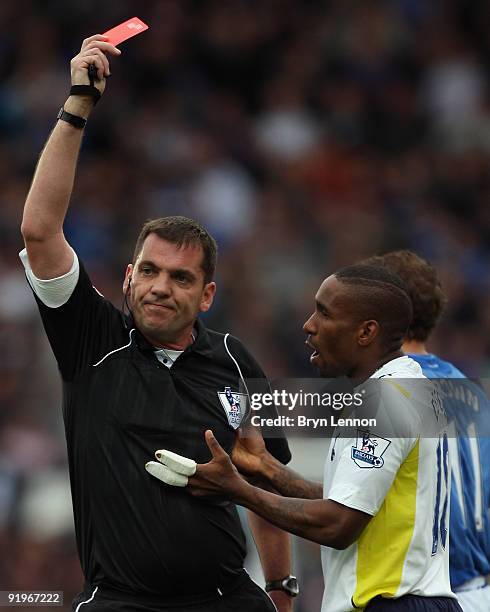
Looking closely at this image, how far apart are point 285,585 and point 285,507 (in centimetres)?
82

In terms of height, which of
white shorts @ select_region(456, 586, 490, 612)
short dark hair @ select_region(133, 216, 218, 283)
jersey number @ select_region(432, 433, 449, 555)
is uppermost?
short dark hair @ select_region(133, 216, 218, 283)

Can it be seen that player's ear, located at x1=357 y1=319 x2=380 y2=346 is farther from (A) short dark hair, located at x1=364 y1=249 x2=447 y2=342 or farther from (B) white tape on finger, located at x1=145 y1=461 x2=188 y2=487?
(A) short dark hair, located at x1=364 y1=249 x2=447 y2=342

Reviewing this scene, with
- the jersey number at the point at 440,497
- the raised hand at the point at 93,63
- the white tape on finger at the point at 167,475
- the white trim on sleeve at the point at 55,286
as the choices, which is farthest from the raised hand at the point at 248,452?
the raised hand at the point at 93,63

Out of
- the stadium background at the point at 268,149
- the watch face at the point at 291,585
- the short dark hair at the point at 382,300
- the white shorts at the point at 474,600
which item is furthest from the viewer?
the stadium background at the point at 268,149

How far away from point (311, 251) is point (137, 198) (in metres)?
1.72

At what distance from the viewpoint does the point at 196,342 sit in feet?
13.9

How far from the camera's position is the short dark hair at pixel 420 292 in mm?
4996

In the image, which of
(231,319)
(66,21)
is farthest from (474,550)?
(66,21)

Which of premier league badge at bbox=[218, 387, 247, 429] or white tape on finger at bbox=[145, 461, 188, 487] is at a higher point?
premier league badge at bbox=[218, 387, 247, 429]

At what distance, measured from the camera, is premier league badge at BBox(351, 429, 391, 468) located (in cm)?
375

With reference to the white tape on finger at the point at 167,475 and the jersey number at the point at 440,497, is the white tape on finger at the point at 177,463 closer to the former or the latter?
the white tape on finger at the point at 167,475

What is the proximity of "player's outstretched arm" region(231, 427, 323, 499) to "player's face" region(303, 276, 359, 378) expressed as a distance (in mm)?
389

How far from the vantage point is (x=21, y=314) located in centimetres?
919

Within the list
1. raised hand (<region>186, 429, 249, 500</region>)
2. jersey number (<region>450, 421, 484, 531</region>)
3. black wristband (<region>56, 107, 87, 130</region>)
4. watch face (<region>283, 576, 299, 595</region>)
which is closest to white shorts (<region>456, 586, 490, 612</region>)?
jersey number (<region>450, 421, 484, 531</region>)
